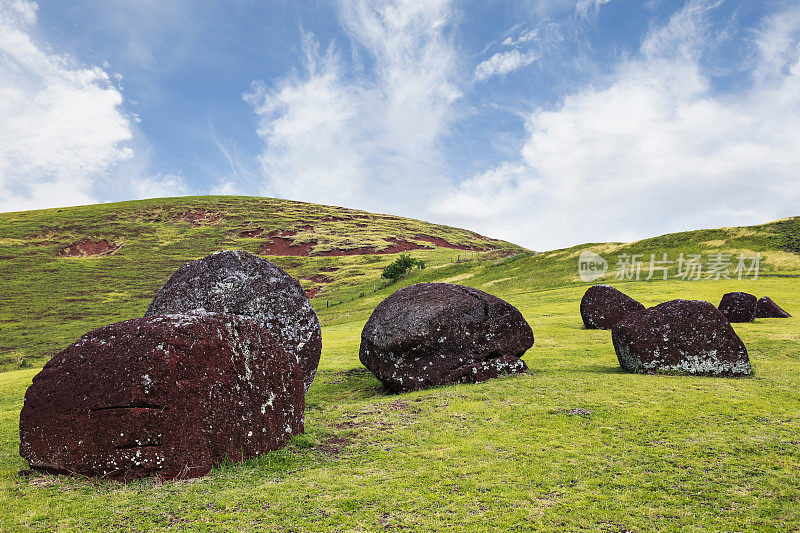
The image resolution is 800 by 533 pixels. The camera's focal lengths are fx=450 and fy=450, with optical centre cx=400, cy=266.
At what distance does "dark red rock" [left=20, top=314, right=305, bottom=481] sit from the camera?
293 inches

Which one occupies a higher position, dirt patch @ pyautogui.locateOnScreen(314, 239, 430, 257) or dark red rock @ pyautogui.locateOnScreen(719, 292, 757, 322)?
dirt patch @ pyautogui.locateOnScreen(314, 239, 430, 257)

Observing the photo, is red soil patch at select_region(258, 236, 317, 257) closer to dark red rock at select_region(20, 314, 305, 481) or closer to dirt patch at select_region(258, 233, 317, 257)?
dirt patch at select_region(258, 233, 317, 257)

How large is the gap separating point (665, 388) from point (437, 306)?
736cm

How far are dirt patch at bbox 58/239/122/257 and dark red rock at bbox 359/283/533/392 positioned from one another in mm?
137404

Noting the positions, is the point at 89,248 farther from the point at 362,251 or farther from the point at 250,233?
the point at 362,251

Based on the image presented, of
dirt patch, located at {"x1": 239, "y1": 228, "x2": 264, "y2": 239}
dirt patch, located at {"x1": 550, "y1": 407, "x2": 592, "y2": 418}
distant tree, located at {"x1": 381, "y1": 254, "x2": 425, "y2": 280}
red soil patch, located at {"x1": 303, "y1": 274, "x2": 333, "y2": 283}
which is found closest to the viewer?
dirt patch, located at {"x1": 550, "y1": 407, "x2": 592, "y2": 418}

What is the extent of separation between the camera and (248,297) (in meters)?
13.9

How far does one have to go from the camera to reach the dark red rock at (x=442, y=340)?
50.3 ft

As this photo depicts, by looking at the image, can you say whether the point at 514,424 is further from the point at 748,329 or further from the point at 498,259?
the point at 498,259

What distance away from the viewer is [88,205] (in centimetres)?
18212
